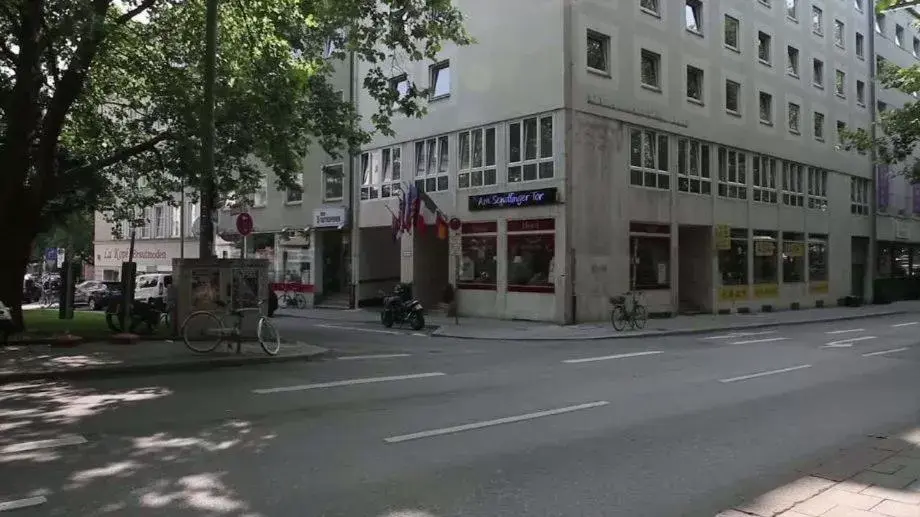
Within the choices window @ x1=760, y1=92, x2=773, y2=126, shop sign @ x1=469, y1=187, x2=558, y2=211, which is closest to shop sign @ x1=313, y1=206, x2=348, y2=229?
shop sign @ x1=469, y1=187, x2=558, y2=211

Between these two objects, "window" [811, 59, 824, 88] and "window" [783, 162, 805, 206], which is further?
"window" [811, 59, 824, 88]

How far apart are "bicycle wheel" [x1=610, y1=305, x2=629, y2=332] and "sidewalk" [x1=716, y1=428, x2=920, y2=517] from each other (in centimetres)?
1420

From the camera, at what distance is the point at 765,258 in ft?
99.7

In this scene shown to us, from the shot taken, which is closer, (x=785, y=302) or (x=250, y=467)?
(x=250, y=467)

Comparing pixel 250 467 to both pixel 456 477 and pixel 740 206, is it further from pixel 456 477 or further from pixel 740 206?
pixel 740 206

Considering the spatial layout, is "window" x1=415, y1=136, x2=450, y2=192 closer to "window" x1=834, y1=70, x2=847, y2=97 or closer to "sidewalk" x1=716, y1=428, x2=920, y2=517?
"sidewalk" x1=716, y1=428, x2=920, y2=517

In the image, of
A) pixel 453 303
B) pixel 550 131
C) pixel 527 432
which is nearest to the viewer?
pixel 527 432

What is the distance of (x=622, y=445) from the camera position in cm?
656

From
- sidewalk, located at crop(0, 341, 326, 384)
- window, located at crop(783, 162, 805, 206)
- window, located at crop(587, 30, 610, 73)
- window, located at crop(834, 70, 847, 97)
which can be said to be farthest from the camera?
window, located at crop(834, 70, 847, 97)

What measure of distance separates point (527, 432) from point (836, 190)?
3421 cm

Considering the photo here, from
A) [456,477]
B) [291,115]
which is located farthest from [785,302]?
[456,477]

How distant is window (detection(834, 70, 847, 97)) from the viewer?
36.1 meters

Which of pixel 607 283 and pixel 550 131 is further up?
pixel 550 131

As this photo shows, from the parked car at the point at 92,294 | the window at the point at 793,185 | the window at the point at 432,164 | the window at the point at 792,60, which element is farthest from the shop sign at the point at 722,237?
the parked car at the point at 92,294
